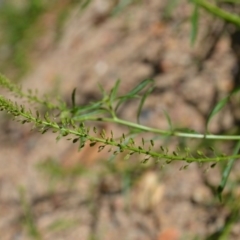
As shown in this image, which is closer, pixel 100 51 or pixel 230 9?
pixel 230 9

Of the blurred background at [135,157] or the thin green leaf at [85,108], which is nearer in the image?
the thin green leaf at [85,108]

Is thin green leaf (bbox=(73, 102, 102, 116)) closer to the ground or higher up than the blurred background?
higher up

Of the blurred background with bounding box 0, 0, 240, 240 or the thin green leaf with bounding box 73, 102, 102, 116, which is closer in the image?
the thin green leaf with bounding box 73, 102, 102, 116

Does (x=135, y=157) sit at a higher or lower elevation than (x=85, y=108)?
lower

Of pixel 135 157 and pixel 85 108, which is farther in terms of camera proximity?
pixel 135 157

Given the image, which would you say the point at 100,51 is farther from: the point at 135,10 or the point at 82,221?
the point at 82,221

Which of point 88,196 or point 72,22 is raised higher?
point 72,22

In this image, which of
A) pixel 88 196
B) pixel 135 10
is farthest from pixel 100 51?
pixel 88 196

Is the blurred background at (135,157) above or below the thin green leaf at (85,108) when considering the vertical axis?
below
